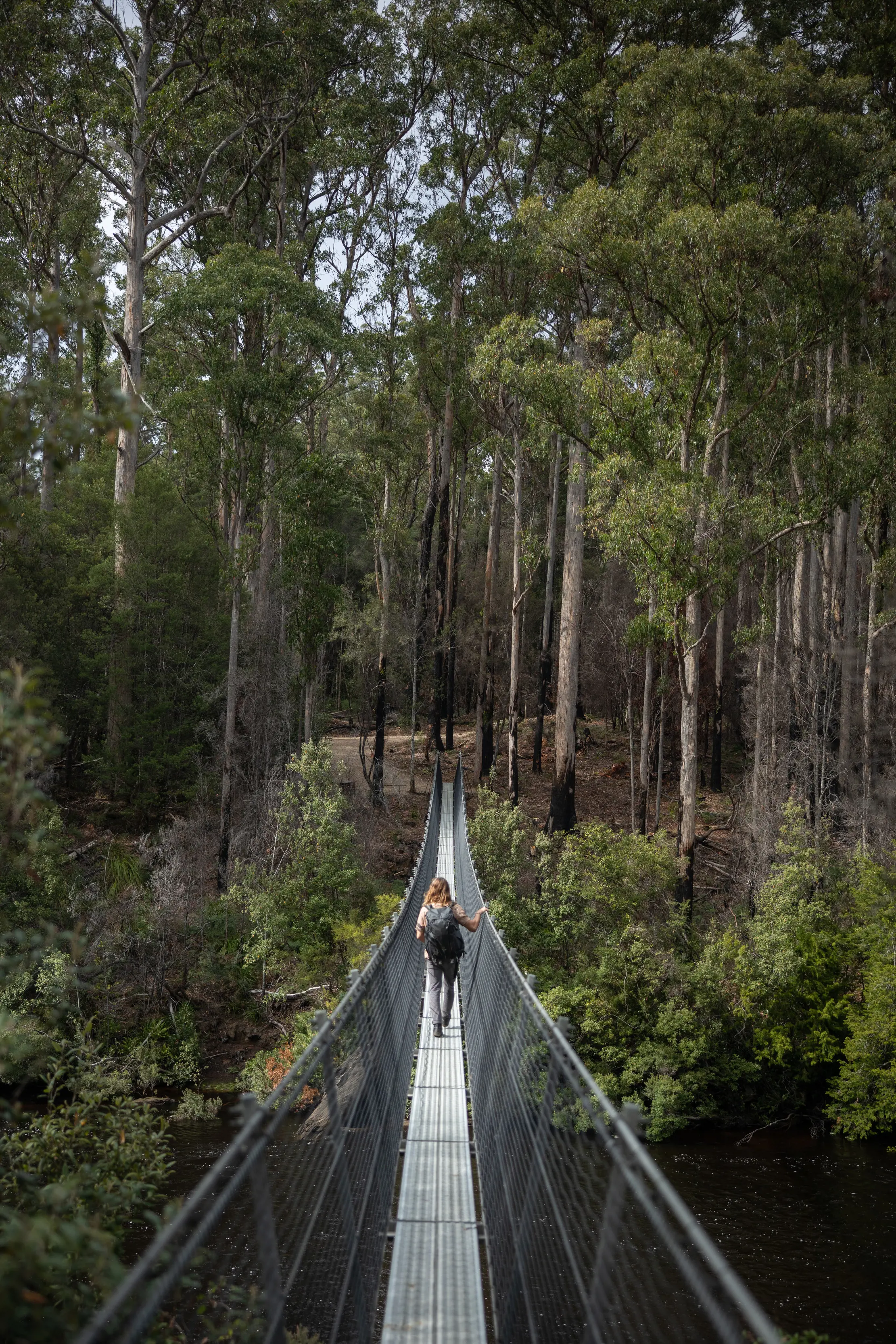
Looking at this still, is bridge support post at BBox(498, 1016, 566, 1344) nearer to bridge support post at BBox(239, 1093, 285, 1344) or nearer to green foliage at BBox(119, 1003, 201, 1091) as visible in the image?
bridge support post at BBox(239, 1093, 285, 1344)

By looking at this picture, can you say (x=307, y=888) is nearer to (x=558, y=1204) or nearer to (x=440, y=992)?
(x=440, y=992)

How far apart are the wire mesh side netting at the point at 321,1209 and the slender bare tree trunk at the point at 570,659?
8.95 m

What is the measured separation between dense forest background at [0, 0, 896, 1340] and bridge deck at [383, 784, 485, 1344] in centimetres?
102

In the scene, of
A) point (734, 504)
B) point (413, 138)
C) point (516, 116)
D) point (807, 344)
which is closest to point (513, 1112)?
point (734, 504)

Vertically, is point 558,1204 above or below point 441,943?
above

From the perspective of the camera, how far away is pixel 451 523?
26.3m

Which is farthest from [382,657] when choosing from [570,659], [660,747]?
[570,659]

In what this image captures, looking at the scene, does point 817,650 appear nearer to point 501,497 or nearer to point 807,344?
point 807,344

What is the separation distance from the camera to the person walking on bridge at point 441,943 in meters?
6.01

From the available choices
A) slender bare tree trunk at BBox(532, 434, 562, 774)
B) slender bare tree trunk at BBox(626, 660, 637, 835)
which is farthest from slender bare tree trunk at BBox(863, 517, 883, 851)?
slender bare tree trunk at BBox(532, 434, 562, 774)

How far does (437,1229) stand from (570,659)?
12.4 meters

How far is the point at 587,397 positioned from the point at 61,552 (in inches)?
388

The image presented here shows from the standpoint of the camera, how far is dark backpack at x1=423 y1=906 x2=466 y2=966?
5996mm

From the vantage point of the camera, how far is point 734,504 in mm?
11656
